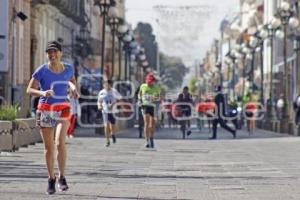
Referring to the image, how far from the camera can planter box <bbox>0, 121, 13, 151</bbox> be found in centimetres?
2053

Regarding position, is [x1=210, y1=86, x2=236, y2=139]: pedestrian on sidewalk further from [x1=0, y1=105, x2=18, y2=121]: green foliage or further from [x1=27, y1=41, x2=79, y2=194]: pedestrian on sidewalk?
[x1=27, y1=41, x2=79, y2=194]: pedestrian on sidewalk

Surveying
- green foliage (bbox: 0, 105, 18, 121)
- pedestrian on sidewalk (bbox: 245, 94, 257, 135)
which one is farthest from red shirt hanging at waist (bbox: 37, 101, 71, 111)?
pedestrian on sidewalk (bbox: 245, 94, 257, 135)

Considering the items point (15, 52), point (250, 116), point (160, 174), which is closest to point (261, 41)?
point (250, 116)

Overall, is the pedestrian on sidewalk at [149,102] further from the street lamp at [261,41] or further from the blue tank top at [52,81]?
the street lamp at [261,41]

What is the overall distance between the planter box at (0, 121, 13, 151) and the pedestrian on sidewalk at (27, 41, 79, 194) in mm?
8179

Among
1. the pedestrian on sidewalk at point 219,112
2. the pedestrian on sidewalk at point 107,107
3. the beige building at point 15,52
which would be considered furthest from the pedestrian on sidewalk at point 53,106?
the pedestrian on sidewalk at point 219,112

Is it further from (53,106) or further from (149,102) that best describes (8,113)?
(53,106)

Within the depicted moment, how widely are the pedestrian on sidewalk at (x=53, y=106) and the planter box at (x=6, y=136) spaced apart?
818 centimetres

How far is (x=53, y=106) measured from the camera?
40.5ft

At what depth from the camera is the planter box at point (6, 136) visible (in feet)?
67.4

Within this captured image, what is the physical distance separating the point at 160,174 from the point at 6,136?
20.4ft

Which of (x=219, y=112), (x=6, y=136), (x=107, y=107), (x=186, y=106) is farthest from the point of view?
(x=186, y=106)

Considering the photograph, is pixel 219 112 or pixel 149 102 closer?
pixel 149 102

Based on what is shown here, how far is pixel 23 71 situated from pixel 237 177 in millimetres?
28501
